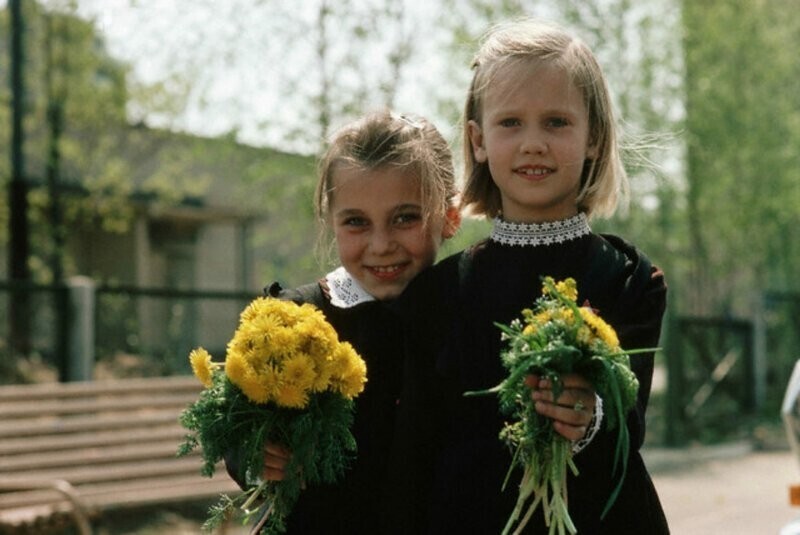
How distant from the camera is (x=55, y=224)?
16.3 m

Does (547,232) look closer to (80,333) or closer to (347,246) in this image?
(347,246)

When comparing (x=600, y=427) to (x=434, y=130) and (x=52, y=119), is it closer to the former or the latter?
(x=434, y=130)

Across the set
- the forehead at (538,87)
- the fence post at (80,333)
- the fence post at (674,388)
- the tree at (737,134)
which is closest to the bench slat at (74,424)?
the fence post at (80,333)

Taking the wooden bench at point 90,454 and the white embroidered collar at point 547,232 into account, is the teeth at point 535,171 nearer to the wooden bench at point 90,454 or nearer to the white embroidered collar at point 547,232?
the white embroidered collar at point 547,232

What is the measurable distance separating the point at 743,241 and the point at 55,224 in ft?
37.2

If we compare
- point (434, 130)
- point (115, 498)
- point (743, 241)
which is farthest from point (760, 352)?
point (434, 130)

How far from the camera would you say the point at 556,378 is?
2.12 meters

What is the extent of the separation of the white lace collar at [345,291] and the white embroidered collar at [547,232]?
46cm

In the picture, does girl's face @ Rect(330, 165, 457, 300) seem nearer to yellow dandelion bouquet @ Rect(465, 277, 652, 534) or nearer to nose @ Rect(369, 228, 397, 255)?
nose @ Rect(369, 228, 397, 255)

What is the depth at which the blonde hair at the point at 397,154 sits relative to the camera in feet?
9.64

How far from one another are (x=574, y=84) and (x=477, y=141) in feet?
1.00

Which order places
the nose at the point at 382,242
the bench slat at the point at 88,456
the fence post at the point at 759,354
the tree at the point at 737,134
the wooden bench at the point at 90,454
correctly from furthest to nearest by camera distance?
the fence post at the point at 759,354, the tree at the point at 737,134, the bench slat at the point at 88,456, the wooden bench at the point at 90,454, the nose at the point at 382,242

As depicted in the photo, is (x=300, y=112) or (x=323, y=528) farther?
(x=300, y=112)

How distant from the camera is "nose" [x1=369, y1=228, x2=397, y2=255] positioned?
286cm
